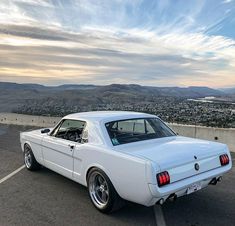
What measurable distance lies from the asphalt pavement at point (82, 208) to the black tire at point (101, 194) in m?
0.11

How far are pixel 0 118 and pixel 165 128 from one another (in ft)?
57.4

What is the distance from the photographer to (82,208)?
5.11 metres

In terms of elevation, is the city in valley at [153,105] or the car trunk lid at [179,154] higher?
the car trunk lid at [179,154]

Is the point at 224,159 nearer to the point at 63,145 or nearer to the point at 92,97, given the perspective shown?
the point at 63,145

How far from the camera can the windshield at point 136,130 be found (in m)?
5.25

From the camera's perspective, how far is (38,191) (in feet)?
19.6

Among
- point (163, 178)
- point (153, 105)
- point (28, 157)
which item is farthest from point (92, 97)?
point (163, 178)

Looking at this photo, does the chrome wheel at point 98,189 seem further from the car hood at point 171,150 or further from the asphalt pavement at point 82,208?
the car hood at point 171,150

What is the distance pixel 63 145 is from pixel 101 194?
1238 millimetres

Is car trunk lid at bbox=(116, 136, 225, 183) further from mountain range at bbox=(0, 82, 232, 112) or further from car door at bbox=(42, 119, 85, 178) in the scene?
mountain range at bbox=(0, 82, 232, 112)

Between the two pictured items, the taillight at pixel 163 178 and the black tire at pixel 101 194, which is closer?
the taillight at pixel 163 178

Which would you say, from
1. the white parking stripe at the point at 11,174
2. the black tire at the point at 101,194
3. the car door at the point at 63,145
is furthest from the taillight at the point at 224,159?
the white parking stripe at the point at 11,174

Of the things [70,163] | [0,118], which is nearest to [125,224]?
[70,163]

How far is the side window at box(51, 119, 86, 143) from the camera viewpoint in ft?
19.4
